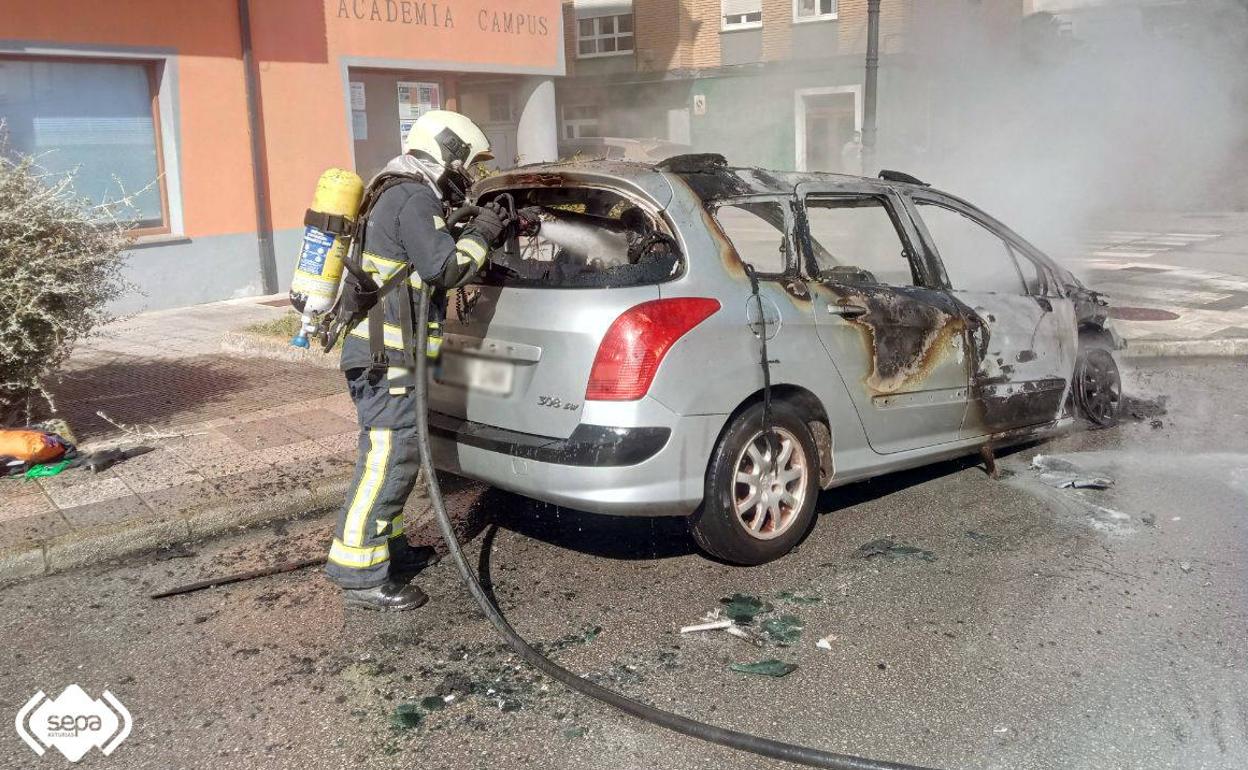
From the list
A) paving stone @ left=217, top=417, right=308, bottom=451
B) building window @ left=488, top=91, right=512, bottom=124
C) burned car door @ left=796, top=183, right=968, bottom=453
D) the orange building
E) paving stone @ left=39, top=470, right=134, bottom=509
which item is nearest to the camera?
A: burned car door @ left=796, top=183, right=968, bottom=453

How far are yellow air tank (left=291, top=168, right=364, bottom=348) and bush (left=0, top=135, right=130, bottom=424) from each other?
2118 mm

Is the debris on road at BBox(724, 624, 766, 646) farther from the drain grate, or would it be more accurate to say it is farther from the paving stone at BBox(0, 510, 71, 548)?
the drain grate

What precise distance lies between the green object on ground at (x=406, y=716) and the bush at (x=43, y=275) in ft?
10.3

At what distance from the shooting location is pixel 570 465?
3.82 m

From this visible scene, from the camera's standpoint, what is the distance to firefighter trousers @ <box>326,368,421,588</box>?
392cm

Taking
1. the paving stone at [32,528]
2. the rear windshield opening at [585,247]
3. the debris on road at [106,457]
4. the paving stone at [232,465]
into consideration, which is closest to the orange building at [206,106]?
the debris on road at [106,457]

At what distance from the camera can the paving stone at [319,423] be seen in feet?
19.6

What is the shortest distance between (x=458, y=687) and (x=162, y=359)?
5604 mm

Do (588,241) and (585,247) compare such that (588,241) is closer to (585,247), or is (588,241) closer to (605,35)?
(585,247)

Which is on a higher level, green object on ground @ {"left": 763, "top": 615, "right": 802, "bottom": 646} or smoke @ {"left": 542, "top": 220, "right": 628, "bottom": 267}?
smoke @ {"left": 542, "top": 220, "right": 628, "bottom": 267}

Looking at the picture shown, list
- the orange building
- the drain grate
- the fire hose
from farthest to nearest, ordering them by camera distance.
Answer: the drain grate
the orange building
the fire hose

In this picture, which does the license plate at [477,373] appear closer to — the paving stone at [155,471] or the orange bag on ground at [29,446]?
the paving stone at [155,471]

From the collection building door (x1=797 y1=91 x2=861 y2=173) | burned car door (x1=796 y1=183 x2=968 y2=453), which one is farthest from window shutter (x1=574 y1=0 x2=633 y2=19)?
burned car door (x1=796 y1=183 x2=968 y2=453)

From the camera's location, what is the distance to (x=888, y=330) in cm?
462
